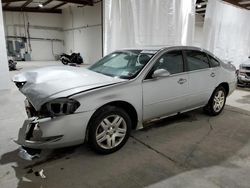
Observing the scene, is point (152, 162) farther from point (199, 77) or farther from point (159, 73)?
point (199, 77)

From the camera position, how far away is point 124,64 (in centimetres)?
311

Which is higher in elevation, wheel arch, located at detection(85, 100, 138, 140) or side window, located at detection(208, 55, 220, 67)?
side window, located at detection(208, 55, 220, 67)

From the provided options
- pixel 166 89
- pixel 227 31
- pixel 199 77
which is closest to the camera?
pixel 166 89

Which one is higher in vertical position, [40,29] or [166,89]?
[40,29]

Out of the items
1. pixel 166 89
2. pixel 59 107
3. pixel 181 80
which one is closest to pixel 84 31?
pixel 181 80

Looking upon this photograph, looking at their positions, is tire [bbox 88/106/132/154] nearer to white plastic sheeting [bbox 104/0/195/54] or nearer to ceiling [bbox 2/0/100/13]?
white plastic sheeting [bbox 104/0/195/54]

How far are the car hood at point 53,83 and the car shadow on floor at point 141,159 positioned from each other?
0.72 metres

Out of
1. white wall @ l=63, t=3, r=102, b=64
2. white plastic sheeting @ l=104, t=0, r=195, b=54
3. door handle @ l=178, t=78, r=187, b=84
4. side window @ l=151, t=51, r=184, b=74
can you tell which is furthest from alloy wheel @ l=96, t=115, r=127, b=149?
white wall @ l=63, t=3, r=102, b=64

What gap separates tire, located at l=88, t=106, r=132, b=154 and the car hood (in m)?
0.34

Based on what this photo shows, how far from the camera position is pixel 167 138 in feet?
10.1

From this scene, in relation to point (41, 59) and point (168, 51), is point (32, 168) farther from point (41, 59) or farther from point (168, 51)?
point (41, 59)

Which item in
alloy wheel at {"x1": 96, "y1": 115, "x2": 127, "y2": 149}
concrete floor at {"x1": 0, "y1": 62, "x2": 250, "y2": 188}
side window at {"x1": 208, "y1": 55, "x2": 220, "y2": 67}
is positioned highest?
side window at {"x1": 208, "y1": 55, "x2": 220, "y2": 67}

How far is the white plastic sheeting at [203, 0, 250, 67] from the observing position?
734 cm

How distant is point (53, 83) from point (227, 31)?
7694 millimetres
